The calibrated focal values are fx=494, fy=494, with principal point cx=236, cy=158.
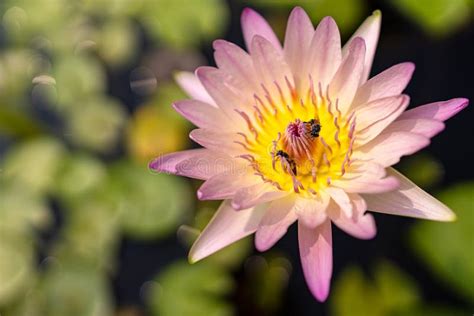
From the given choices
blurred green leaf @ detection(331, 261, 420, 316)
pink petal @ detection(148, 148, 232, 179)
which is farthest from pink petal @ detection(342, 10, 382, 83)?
blurred green leaf @ detection(331, 261, 420, 316)

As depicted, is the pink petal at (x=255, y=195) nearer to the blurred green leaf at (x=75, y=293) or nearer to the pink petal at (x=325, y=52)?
the pink petal at (x=325, y=52)

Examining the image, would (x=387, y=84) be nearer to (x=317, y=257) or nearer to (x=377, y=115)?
(x=377, y=115)

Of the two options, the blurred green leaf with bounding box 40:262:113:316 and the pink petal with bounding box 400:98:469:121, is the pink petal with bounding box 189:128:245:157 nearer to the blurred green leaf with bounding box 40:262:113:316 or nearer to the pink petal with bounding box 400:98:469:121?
the pink petal with bounding box 400:98:469:121

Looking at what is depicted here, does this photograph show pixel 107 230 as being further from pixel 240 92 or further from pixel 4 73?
pixel 240 92

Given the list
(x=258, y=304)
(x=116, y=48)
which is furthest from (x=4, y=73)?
(x=258, y=304)

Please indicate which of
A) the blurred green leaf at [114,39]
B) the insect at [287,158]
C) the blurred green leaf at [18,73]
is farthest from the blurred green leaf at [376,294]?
the blurred green leaf at [18,73]

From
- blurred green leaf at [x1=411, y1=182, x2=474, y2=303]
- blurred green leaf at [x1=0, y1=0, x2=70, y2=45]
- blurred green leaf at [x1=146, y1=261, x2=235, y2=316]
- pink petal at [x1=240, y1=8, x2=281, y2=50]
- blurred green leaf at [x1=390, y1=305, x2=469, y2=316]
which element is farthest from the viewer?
blurred green leaf at [x1=0, y1=0, x2=70, y2=45]

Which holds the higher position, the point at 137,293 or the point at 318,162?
the point at 318,162
